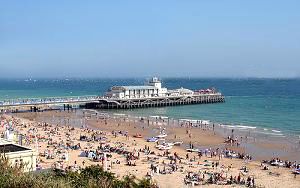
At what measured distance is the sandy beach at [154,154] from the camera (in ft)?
92.0

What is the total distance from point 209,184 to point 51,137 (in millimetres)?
21290

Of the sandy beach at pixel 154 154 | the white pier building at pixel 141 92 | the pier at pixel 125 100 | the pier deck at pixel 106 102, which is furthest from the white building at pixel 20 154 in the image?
the white pier building at pixel 141 92

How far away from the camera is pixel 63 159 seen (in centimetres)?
3212

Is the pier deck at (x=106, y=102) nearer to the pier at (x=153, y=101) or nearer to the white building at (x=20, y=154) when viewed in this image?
the pier at (x=153, y=101)

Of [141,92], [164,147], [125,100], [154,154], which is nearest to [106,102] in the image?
[125,100]

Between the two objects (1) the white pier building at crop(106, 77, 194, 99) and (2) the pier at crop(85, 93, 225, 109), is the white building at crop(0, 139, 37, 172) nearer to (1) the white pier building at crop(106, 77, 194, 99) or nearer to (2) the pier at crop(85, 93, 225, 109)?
(2) the pier at crop(85, 93, 225, 109)

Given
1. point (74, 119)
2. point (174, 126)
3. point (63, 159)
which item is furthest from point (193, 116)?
point (63, 159)

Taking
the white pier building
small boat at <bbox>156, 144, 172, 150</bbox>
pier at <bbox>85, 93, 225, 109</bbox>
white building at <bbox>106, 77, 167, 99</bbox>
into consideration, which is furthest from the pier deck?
small boat at <bbox>156, 144, 172, 150</bbox>

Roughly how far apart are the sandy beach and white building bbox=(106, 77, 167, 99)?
807 inches

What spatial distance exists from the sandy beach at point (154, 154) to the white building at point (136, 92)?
67.2 feet

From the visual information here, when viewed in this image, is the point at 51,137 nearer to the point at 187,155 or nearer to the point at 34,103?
the point at 187,155

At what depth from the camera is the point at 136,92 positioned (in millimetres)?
78938

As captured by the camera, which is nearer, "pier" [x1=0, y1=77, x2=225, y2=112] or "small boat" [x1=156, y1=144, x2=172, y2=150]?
"small boat" [x1=156, y1=144, x2=172, y2=150]

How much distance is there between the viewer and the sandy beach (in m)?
28.0
